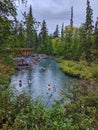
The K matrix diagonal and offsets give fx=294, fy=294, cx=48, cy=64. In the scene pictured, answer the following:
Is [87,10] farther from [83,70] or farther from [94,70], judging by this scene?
[94,70]

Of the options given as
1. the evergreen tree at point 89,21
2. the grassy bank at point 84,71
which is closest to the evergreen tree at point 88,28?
the evergreen tree at point 89,21

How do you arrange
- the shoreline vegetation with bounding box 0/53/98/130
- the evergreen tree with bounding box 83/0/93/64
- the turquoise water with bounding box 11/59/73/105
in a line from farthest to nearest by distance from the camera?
1. the evergreen tree with bounding box 83/0/93/64
2. the turquoise water with bounding box 11/59/73/105
3. the shoreline vegetation with bounding box 0/53/98/130

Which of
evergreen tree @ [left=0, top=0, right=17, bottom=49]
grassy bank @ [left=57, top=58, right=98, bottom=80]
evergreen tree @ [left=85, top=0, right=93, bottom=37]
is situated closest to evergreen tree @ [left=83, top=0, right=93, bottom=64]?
evergreen tree @ [left=85, top=0, right=93, bottom=37]

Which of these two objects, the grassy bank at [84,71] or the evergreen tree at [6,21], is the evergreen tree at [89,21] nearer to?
the grassy bank at [84,71]

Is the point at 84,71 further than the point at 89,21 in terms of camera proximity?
No

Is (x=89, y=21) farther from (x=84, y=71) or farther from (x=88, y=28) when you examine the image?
(x=84, y=71)

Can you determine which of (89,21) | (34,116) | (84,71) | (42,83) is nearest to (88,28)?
(89,21)

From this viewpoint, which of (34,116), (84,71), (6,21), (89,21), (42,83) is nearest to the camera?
(34,116)

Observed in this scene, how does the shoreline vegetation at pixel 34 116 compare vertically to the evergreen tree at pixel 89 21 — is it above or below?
below

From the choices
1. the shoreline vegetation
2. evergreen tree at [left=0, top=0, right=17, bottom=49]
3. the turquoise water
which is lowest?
the turquoise water

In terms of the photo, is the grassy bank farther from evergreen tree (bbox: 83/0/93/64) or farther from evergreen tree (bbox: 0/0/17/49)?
evergreen tree (bbox: 0/0/17/49)

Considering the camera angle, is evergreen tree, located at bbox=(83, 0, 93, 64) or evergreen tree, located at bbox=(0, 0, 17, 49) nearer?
evergreen tree, located at bbox=(0, 0, 17, 49)

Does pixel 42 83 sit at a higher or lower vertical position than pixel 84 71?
lower

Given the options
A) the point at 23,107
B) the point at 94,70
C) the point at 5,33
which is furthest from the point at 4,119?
the point at 94,70
